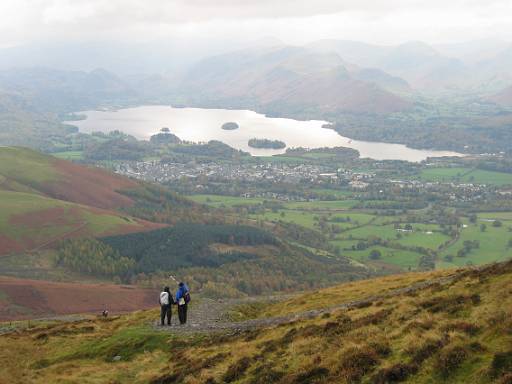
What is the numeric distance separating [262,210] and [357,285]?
146 metres

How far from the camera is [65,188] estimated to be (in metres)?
176

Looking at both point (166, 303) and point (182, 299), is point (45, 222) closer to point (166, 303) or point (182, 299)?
point (166, 303)

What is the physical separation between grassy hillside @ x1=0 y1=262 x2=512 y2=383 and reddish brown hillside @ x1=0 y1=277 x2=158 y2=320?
136 ft

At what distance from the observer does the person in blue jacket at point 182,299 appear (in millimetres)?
33469

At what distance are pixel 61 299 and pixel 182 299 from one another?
55215 mm

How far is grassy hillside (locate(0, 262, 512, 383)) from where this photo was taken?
693 inches

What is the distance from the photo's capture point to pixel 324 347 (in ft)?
72.6

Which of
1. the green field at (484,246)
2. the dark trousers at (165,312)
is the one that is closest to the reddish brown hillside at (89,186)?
the green field at (484,246)

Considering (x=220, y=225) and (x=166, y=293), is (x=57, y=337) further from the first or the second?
(x=220, y=225)

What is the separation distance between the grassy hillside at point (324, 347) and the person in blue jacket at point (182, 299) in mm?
1412

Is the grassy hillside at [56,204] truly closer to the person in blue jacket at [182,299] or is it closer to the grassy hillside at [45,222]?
the grassy hillside at [45,222]

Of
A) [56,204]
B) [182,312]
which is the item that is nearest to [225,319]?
[182,312]

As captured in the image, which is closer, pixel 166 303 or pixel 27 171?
pixel 166 303

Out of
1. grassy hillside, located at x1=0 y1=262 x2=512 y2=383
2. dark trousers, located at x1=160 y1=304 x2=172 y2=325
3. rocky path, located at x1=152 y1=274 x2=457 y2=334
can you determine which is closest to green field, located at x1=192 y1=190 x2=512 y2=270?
rocky path, located at x1=152 y1=274 x2=457 y2=334
